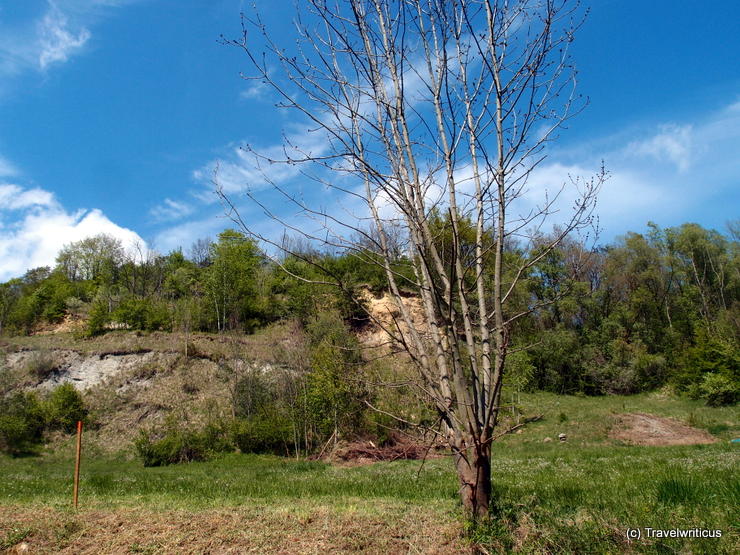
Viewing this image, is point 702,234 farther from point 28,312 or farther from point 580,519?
point 28,312

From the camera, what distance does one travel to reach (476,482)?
387 centimetres

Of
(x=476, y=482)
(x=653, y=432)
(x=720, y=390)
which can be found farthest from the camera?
(x=720, y=390)

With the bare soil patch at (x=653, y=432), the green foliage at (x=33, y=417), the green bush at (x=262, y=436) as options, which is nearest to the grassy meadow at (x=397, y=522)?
the bare soil patch at (x=653, y=432)

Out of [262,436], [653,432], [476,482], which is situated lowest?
[653,432]

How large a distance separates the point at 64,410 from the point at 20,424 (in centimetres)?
311

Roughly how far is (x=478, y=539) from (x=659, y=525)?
55.2 inches

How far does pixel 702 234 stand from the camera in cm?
5072

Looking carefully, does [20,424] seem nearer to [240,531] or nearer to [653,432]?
[240,531]

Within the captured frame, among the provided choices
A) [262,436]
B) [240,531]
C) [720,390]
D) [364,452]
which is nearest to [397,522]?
[240,531]

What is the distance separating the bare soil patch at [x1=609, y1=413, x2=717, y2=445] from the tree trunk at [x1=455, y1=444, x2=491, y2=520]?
59.3ft

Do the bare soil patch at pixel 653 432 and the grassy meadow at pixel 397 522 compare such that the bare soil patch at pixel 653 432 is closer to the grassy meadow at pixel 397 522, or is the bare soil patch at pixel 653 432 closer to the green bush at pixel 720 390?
the green bush at pixel 720 390

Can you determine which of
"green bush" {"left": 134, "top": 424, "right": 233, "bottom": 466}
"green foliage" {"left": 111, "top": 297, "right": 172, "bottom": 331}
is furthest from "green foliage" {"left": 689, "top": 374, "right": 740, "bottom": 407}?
"green foliage" {"left": 111, "top": 297, "right": 172, "bottom": 331}

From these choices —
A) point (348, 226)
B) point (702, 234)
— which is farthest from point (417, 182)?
point (702, 234)

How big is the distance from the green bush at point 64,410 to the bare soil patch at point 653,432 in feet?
98.3
